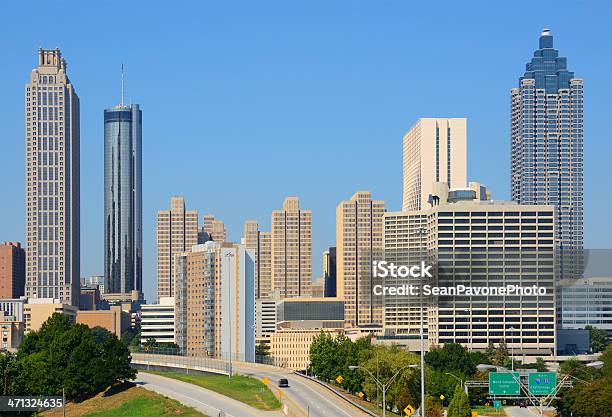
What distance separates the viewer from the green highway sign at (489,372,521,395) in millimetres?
170750

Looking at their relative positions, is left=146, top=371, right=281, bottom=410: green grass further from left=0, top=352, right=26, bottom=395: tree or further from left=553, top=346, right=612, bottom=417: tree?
left=0, top=352, right=26, bottom=395: tree

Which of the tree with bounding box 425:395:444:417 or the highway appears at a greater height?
the tree with bounding box 425:395:444:417

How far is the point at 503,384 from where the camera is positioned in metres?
171

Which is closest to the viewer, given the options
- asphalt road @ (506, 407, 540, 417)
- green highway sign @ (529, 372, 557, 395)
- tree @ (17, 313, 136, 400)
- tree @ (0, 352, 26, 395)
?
tree @ (0, 352, 26, 395)

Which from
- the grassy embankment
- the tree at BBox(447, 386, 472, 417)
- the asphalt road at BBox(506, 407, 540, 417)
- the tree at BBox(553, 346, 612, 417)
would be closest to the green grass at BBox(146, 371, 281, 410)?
the grassy embankment

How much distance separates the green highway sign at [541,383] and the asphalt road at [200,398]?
39.0 meters

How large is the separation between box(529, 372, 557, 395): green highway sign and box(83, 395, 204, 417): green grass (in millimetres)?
47899

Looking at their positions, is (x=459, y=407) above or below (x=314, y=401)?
above

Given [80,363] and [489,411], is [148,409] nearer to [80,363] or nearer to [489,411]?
[80,363]

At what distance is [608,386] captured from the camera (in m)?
166

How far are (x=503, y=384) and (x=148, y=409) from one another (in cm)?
4903

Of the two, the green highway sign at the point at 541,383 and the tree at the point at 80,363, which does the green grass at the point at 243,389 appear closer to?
the tree at the point at 80,363

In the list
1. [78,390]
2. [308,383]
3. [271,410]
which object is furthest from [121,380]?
[271,410]

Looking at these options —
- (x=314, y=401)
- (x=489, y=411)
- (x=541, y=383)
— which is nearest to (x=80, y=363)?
(x=314, y=401)
